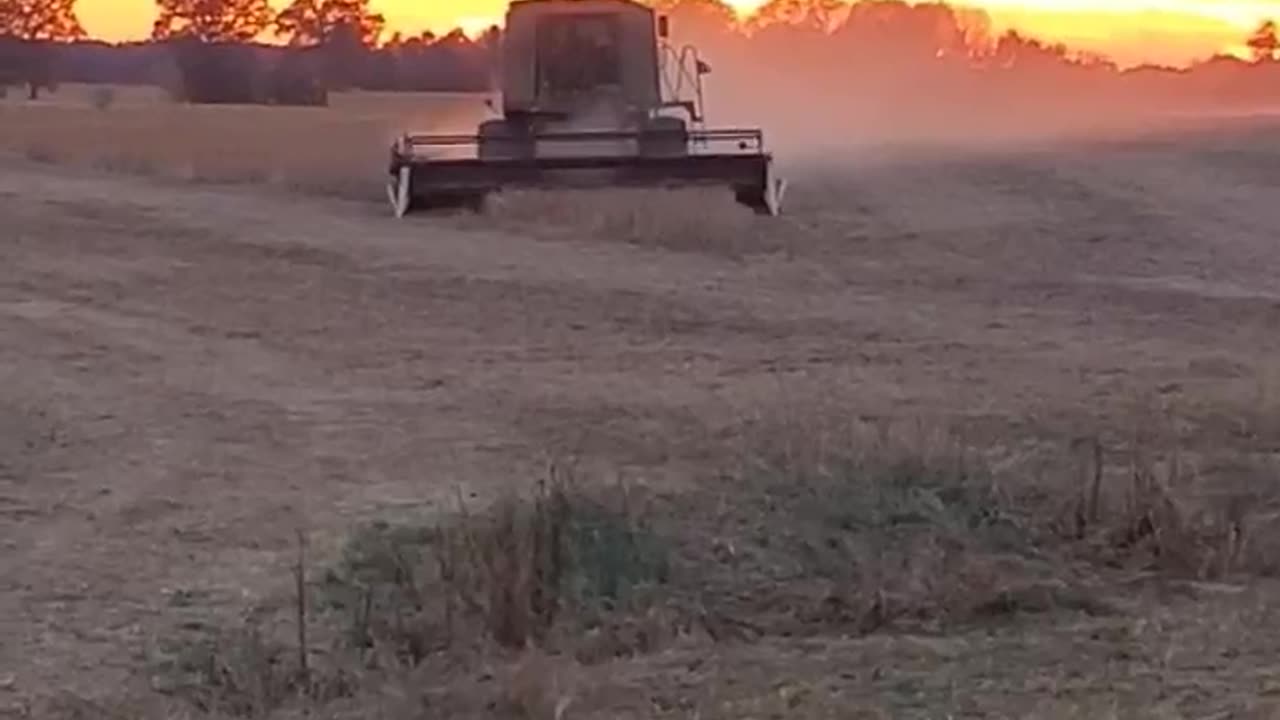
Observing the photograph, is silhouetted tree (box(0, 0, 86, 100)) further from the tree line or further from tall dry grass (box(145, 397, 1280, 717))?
tall dry grass (box(145, 397, 1280, 717))

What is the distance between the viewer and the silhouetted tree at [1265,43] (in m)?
129

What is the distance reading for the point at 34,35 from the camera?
98500mm

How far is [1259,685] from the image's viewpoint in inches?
223

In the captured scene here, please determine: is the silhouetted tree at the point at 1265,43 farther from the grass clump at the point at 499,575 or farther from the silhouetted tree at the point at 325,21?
the grass clump at the point at 499,575

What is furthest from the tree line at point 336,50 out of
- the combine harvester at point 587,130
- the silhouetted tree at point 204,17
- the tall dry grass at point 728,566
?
the tall dry grass at point 728,566

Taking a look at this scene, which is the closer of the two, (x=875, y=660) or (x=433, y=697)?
(x=433, y=697)

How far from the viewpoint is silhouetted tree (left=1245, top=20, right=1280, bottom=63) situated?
12875 cm

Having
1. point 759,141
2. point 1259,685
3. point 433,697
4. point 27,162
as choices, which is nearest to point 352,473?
point 433,697

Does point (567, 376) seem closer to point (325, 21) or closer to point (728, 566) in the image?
point (728, 566)

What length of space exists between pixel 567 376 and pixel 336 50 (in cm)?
8690

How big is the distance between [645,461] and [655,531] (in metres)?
1.75

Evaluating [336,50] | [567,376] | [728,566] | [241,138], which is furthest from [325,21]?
[728,566]

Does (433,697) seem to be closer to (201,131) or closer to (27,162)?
(27,162)

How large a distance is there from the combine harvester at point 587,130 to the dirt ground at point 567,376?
0.43 metres
